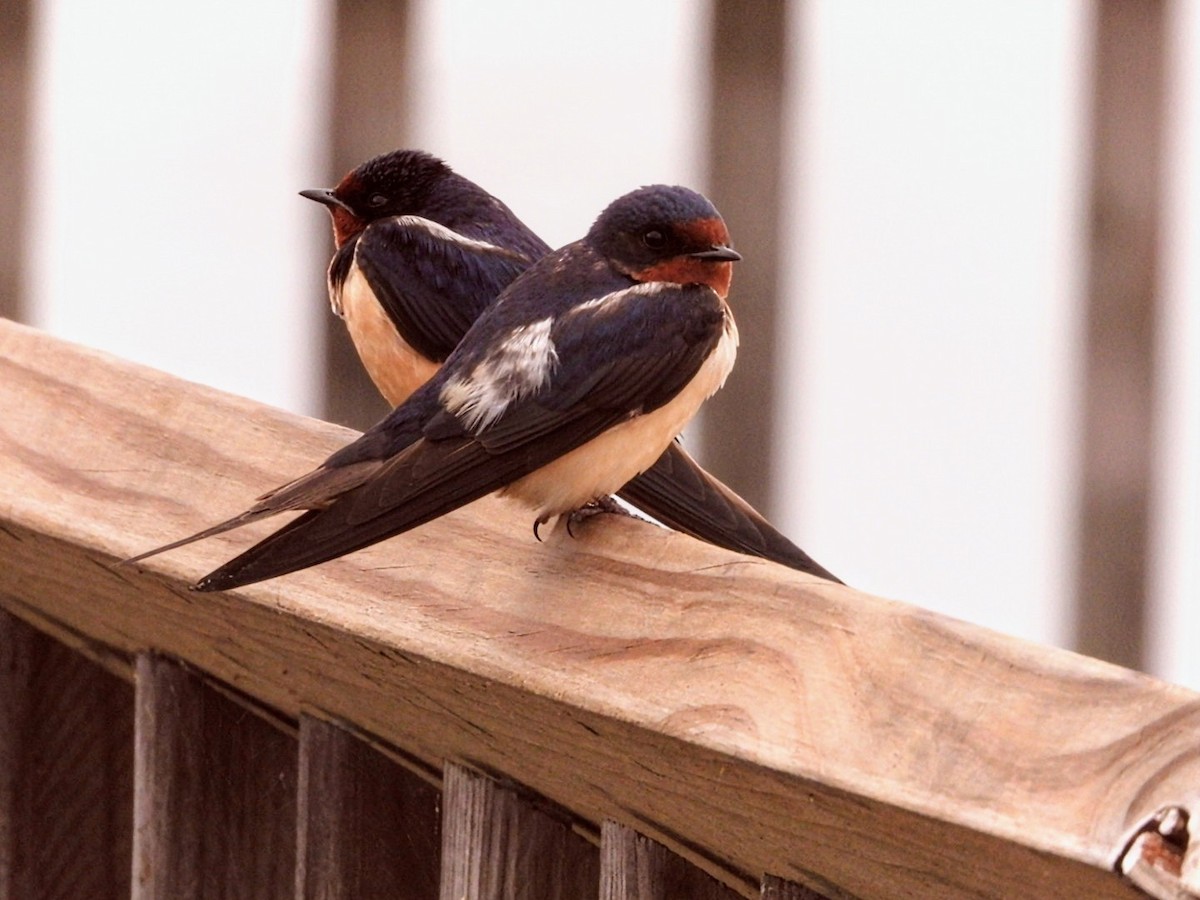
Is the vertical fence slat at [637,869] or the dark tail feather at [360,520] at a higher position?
the dark tail feather at [360,520]

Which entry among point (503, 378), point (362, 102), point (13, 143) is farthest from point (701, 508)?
point (13, 143)

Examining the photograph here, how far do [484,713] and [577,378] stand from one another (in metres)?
0.63

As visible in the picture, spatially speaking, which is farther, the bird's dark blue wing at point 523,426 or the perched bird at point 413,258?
the perched bird at point 413,258

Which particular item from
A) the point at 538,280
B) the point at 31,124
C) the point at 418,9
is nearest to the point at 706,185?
the point at 418,9

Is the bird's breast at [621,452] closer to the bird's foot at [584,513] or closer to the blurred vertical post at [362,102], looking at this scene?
the bird's foot at [584,513]

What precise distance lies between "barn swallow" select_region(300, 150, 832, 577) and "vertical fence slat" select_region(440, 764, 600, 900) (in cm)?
118

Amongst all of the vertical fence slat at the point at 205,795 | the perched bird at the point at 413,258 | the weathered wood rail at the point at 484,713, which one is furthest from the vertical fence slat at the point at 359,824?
the perched bird at the point at 413,258

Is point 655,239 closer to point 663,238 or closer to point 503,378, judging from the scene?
point 663,238

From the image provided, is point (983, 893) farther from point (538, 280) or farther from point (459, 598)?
point (538, 280)

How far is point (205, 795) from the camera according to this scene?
4.42 feet

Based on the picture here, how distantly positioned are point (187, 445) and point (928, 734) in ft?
2.08

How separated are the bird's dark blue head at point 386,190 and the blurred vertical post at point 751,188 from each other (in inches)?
17.6

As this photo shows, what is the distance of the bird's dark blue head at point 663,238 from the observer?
194 cm

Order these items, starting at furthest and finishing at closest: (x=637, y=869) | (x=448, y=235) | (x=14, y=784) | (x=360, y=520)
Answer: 1. (x=448, y=235)
2. (x=14, y=784)
3. (x=360, y=520)
4. (x=637, y=869)
